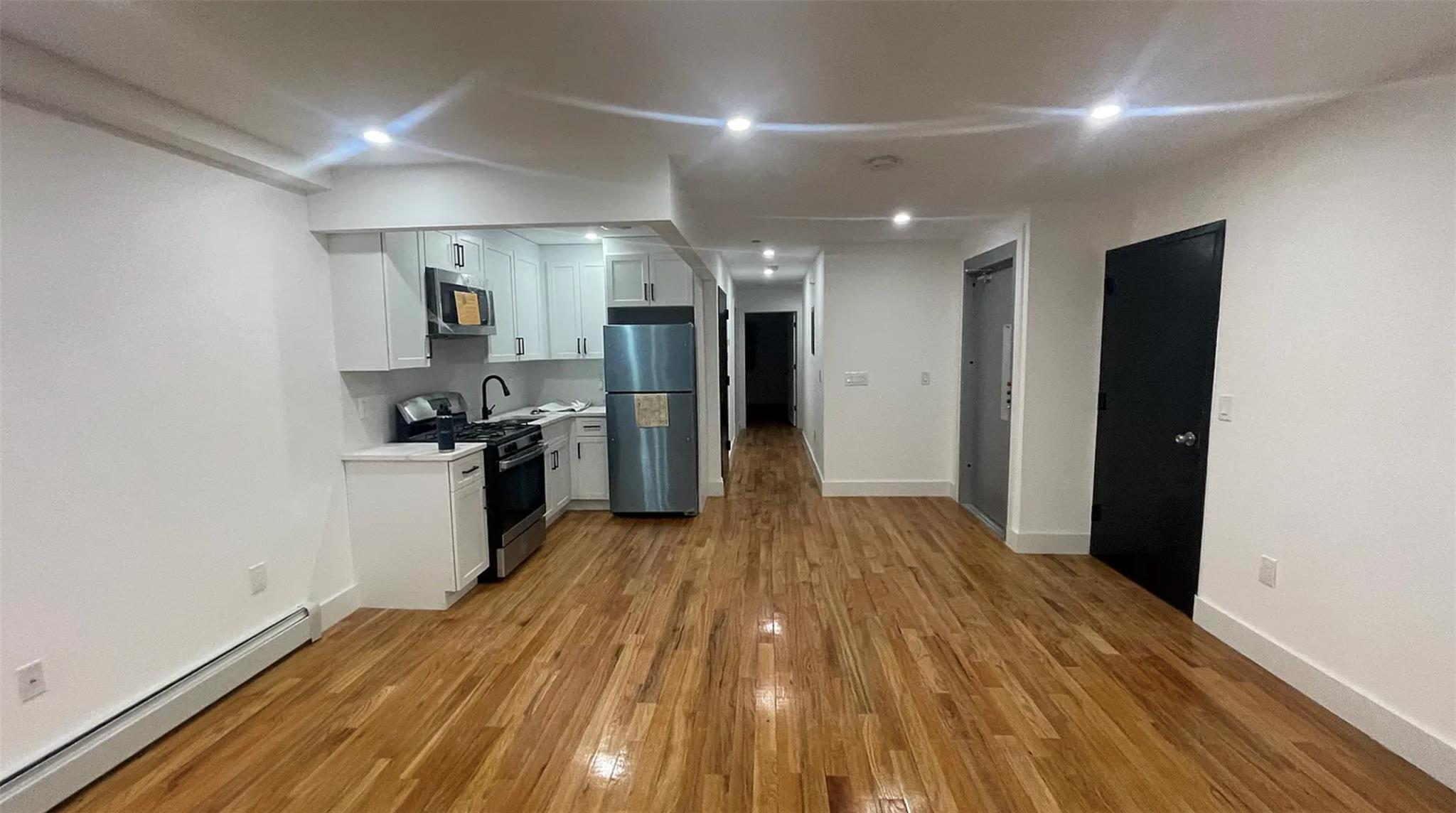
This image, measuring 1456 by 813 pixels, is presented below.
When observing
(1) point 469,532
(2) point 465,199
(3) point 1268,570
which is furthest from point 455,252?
(3) point 1268,570

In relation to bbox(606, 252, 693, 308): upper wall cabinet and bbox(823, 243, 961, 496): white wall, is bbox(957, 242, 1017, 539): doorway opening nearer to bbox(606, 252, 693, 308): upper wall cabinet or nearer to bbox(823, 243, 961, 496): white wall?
bbox(823, 243, 961, 496): white wall

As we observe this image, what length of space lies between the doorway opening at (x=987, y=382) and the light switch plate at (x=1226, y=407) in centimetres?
139

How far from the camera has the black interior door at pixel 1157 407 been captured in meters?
2.85

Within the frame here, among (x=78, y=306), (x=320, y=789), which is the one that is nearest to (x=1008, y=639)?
(x=320, y=789)

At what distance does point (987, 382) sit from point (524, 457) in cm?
357

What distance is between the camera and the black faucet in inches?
177

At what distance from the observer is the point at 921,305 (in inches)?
201

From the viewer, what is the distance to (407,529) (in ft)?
10.3

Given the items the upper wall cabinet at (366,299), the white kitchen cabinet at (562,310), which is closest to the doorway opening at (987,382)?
the white kitchen cabinet at (562,310)

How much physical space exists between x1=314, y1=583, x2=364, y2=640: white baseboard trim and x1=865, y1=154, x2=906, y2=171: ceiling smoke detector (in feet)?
11.4

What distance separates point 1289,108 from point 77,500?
4572 mm

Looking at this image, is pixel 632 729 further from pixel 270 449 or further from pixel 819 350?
pixel 819 350

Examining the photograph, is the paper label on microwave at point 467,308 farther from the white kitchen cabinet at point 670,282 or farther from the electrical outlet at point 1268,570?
the electrical outlet at point 1268,570

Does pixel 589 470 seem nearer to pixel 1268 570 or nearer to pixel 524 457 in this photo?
pixel 524 457
